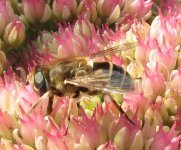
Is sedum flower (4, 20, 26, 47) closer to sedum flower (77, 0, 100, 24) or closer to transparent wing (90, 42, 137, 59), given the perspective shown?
sedum flower (77, 0, 100, 24)

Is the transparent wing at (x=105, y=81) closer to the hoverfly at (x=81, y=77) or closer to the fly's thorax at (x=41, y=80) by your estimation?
the hoverfly at (x=81, y=77)

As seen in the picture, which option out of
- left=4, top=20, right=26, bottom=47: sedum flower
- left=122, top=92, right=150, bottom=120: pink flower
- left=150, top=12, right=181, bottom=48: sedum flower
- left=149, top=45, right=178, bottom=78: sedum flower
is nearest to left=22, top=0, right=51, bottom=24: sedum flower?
left=4, top=20, right=26, bottom=47: sedum flower

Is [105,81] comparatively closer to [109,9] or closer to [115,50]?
[115,50]

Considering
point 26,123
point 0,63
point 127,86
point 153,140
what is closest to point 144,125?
point 153,140

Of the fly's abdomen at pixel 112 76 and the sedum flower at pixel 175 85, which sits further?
the sedum flower at pixel 175 85

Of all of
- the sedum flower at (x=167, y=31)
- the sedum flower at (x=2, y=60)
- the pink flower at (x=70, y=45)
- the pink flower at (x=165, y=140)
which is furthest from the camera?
the sedum flower at (x=2, y=60)

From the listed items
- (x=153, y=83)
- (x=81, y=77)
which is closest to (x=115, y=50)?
(x=153, y=83)

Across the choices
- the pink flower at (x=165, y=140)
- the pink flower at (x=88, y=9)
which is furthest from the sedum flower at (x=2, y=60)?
the pink flower at (x=165, y=140)
